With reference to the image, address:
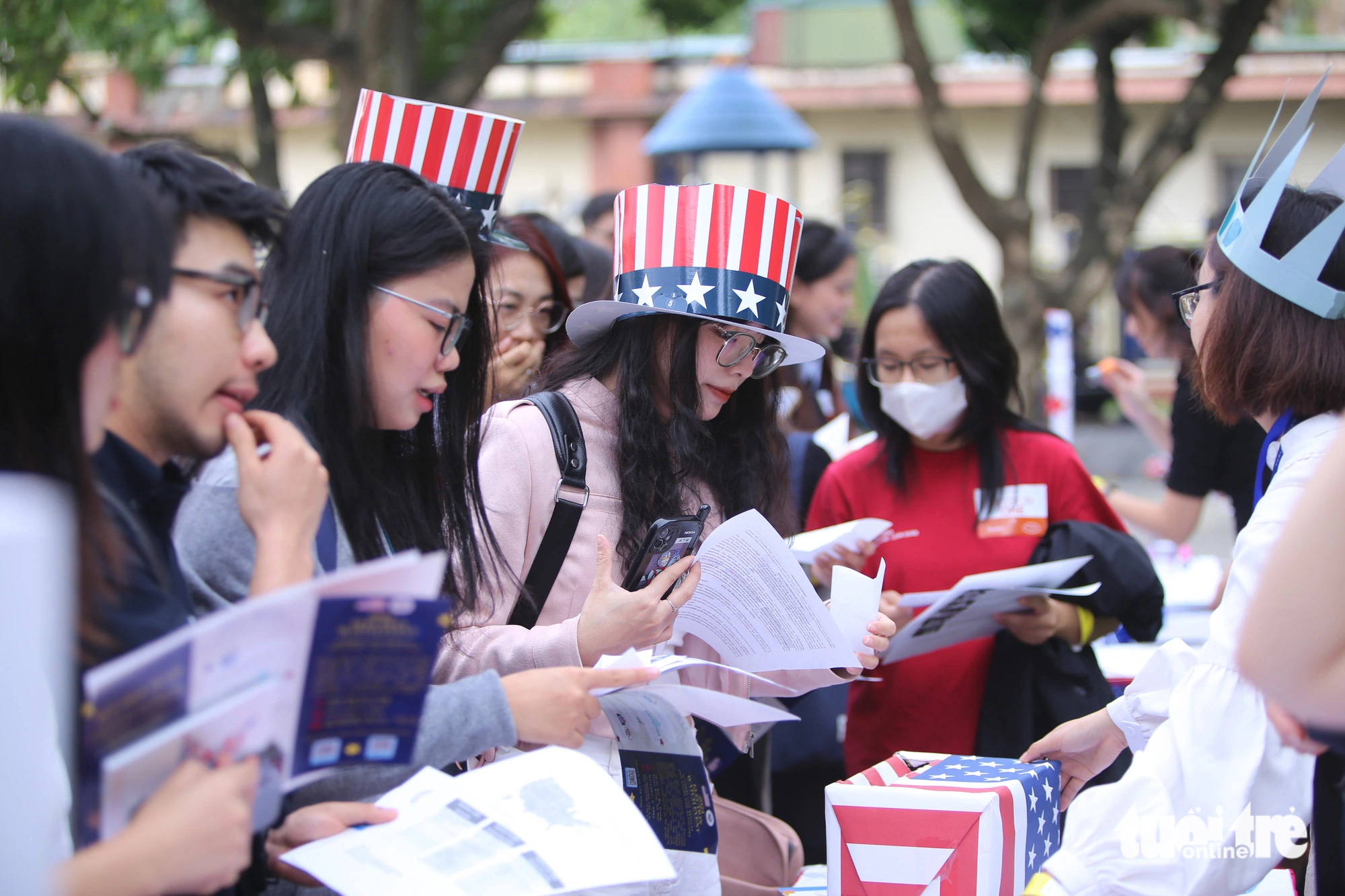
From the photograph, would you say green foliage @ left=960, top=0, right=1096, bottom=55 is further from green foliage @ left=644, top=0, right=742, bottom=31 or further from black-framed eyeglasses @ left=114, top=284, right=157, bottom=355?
black-framed eyeglasses @ left=114, top=284, right=157, bottom=355

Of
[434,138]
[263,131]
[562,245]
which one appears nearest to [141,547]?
[434,138]

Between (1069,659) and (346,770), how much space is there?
186 cm

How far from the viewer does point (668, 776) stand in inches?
77.9

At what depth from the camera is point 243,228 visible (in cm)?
151

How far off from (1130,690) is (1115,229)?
6.19 meters

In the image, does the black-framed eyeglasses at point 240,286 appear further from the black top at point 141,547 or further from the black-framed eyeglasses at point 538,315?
the black-framed eyeglasses at point 538,315

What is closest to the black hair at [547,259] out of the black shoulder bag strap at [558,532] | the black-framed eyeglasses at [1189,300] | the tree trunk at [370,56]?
the black shoulder bag strap at [558,532]

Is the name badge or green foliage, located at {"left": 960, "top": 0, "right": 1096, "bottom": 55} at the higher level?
green foliage, located at {"left": 960, "top": 0, "right": 1096, "bottom": 55}

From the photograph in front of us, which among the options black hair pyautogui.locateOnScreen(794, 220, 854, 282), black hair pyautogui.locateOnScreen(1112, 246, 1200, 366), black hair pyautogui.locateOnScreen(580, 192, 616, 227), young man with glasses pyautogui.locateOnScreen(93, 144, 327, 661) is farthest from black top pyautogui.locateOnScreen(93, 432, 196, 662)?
black hair pyautogui.locateOnScreen(580, 192, 616, 227)

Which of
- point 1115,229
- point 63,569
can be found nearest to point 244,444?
point 63,569

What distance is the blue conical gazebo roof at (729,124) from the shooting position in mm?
9578

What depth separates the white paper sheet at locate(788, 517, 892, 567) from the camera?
2.64 meters

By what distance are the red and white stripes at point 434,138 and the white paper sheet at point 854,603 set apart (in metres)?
1.22

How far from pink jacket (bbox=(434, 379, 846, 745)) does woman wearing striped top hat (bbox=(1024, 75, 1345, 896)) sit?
681mm
